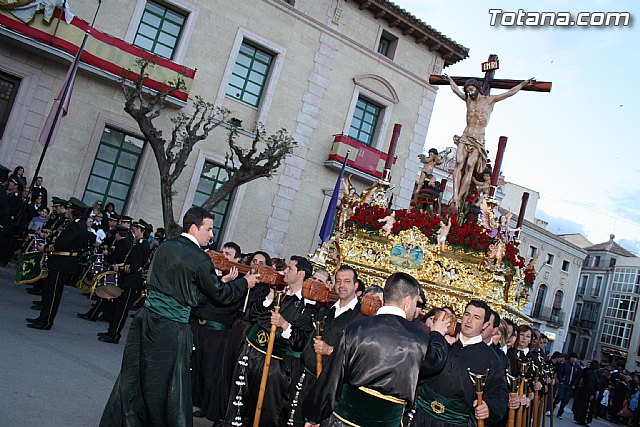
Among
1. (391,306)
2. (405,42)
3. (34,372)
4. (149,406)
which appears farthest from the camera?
(405,42)

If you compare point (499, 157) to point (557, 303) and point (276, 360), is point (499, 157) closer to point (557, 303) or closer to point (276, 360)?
point (276, 360)

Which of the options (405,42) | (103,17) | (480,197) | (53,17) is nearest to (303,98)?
(405,42)

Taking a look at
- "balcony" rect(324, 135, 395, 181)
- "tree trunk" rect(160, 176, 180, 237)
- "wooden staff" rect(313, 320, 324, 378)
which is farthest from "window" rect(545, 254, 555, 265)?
"wooden staff" rect(313, 320, 324, 378)

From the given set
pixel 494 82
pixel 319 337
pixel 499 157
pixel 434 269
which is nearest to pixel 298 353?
pixel 319 337

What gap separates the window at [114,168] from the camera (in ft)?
52.3

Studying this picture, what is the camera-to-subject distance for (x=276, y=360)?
219 inches

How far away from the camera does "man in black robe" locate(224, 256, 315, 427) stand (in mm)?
5434

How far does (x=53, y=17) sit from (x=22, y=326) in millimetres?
9286

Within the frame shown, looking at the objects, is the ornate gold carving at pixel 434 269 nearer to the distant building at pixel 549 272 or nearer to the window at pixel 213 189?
the window at pixel 213 189

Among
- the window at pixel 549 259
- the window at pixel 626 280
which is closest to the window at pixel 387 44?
the window at pixel 549 259

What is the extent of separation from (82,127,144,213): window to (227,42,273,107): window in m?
3.44

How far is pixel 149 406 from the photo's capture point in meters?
4.31

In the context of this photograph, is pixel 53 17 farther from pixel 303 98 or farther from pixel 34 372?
pixel 34 372

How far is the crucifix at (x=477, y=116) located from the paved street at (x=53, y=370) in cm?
518
